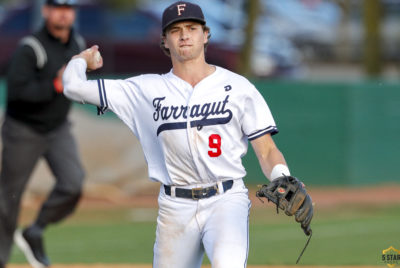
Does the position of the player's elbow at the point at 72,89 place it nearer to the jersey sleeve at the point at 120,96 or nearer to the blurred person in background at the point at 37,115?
the jersey sleeve at the point at 120,96

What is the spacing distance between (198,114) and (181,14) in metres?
0.60

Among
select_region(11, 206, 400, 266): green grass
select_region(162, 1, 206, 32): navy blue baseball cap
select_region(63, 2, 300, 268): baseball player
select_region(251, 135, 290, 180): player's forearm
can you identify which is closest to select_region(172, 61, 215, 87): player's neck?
select_region(63, 2, 300, 268): baseball player

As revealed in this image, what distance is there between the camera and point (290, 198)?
565 cm

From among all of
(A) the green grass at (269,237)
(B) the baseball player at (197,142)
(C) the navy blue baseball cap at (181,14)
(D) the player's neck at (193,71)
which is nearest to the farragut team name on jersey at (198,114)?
(B) the baseball player at (197,142)

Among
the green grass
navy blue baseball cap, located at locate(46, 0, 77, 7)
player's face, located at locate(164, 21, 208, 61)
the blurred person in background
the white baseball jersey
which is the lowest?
the green grass

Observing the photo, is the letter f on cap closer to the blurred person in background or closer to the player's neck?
the player's neck

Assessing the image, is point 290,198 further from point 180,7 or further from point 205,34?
point 180,7

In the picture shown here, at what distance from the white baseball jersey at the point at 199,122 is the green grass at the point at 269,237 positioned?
167 inches

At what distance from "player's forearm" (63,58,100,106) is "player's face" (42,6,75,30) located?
2.86m

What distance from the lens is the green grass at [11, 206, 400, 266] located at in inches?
420

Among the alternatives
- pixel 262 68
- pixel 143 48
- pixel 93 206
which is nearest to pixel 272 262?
pixel 93 206

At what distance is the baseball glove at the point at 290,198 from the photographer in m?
5.63

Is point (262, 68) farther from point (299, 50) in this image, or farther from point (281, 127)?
point (299, 50)

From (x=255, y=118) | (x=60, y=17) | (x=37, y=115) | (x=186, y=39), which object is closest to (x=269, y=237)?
(x=37, y=115)
